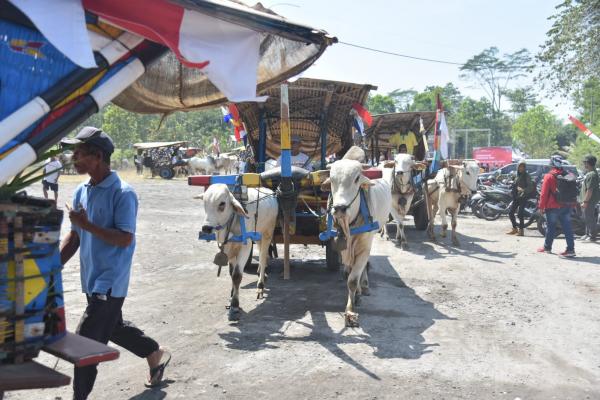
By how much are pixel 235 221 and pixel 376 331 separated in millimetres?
1972

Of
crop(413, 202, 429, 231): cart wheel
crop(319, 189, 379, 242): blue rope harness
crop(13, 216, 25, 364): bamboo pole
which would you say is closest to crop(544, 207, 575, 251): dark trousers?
crop(413, 202, 429, 231): cart wheel

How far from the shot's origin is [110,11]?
8.76ft

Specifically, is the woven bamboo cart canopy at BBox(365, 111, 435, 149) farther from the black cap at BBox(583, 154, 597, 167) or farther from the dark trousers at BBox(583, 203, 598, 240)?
the dark trousers at BBox(583, 203, 598, 240)

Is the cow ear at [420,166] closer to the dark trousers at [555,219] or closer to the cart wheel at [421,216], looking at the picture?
the dark trousers at [555,219]

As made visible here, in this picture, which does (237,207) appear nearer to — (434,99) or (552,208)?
(552,208)

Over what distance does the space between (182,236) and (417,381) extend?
7952mm

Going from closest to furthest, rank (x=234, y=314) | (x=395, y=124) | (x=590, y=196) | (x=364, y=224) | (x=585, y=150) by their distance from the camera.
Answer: (x=234, y=314) → (x=364, y=224) → (x=590, y=196) → (x=395, y=124) → (x=585, y=150)

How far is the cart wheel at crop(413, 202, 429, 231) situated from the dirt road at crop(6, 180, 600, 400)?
132 inches

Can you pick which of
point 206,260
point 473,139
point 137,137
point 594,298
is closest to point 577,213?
point 594,298

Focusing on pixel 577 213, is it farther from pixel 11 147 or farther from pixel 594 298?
pixel 11 147

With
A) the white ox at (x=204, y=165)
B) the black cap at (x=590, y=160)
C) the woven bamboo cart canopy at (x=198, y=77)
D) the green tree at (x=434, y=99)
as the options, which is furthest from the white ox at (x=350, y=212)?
the green tree at (x=434, y=99)

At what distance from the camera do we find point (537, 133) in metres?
48.0

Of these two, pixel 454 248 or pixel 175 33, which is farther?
pixel 454 248

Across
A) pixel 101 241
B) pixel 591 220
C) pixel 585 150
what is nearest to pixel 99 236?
pixel 101 241
